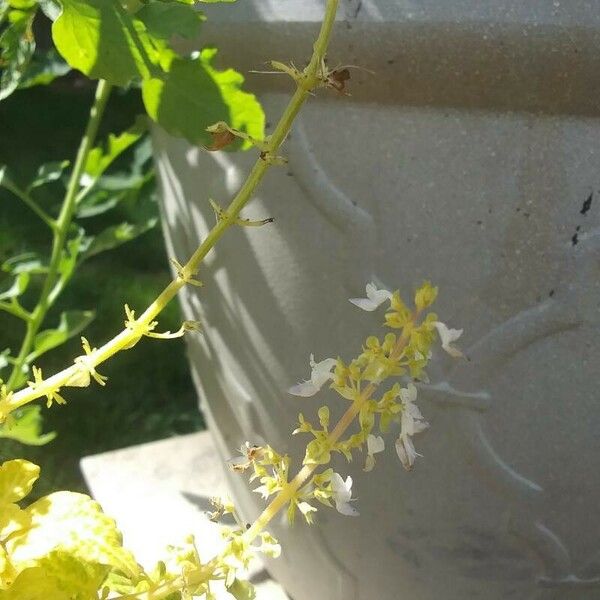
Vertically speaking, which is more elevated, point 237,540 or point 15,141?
point 237,540

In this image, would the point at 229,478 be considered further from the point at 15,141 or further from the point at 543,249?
the point at 15,141

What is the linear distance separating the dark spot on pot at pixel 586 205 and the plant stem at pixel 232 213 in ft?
0.81

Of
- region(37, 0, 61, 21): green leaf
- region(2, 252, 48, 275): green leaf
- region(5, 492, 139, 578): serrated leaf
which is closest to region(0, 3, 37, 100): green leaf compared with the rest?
region(37, 0, 61, 21): green leaf

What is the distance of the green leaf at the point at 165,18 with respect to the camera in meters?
0.49

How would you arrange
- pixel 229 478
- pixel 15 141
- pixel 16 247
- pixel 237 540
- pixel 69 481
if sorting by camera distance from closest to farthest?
pixel 237 540, pixel 229 478, pixel 69 481, pixel 16 247, pixel 15 141

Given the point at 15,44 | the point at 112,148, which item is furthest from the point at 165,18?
the point at 112,148

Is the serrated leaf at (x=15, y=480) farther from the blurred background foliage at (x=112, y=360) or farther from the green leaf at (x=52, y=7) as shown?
the blurred background foliage at (x=112, y=360)

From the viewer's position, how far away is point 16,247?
2064mm

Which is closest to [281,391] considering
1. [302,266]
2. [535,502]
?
[302,266]

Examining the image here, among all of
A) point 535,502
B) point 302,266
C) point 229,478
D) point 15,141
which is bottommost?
point 15,141

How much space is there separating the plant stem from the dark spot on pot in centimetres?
25

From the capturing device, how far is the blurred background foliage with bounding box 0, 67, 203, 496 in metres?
1.45

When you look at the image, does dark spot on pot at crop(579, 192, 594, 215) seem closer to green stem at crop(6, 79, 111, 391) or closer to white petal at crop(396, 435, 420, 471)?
white petal at crop(396, 435, 420, 471)

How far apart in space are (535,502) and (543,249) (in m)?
0.20
